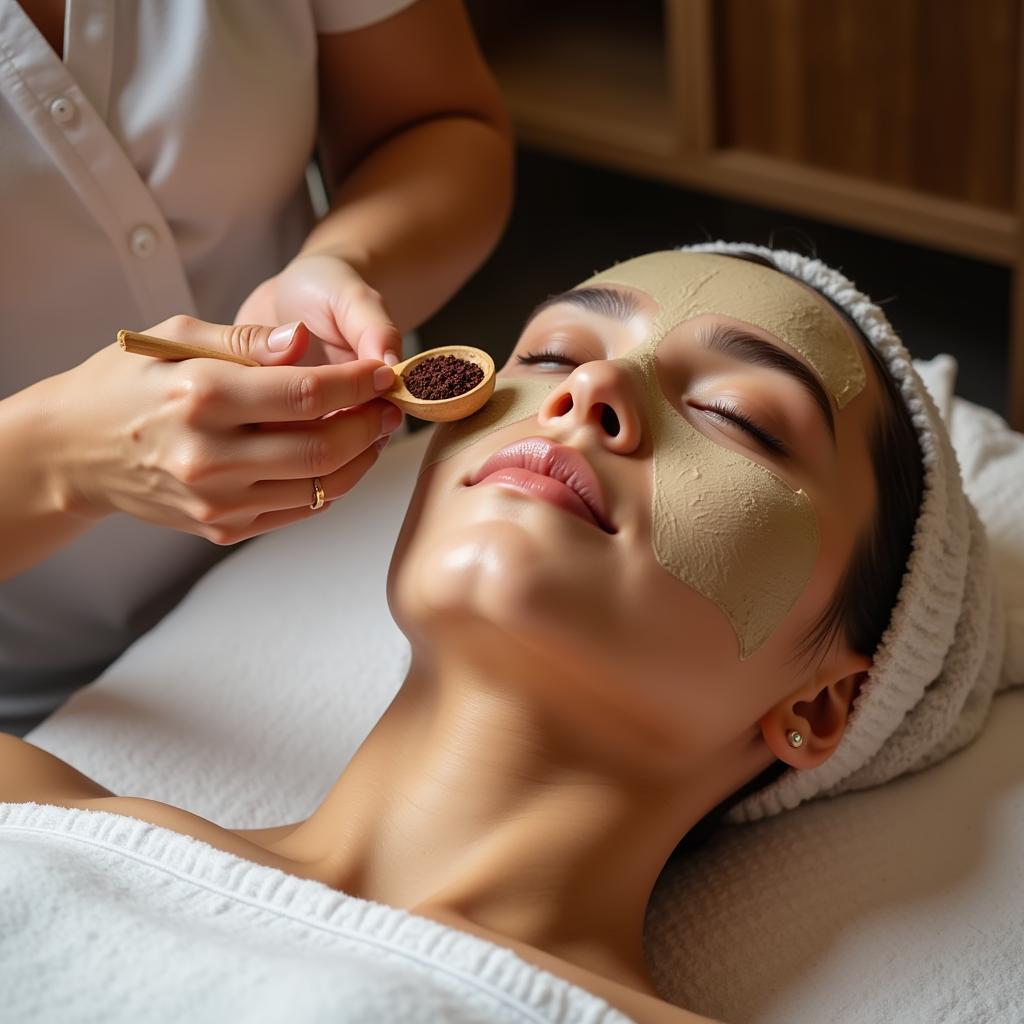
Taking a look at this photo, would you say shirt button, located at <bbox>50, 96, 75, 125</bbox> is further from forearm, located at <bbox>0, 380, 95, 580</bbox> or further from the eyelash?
the eyelash

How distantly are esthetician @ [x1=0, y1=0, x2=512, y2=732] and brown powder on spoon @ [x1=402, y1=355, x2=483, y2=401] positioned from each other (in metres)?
0.03

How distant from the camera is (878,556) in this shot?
1127 mm

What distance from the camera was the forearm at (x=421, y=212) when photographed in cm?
131

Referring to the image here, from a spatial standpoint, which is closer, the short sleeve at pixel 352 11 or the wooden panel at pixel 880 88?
the short sleeve at pixel 352 11

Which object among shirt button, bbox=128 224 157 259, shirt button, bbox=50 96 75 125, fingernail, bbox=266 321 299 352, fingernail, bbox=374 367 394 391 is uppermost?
shirt button, bbox=50 96 75 125

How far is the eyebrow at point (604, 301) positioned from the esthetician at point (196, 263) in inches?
7.1

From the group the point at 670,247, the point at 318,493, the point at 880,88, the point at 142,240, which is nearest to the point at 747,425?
the point at 318,493

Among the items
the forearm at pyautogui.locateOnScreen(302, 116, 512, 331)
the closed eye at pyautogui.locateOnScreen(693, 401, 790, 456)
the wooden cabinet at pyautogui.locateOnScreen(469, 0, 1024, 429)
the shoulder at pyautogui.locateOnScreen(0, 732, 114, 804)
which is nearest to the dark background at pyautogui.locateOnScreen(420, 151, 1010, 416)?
the wooden cabinet at pyautogui.locateOnScreen(469, 0, 1024, 429)

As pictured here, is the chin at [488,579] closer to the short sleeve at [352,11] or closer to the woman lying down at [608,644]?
the woman lying down at [608,644]

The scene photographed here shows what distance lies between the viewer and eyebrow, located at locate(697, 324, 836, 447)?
108 cm

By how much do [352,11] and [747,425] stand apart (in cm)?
65

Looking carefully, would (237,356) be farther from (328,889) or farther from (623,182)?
(623,182)

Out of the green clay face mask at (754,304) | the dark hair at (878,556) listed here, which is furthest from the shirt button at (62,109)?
the dark hair at (878,556)

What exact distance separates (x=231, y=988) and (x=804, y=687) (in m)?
0.54
